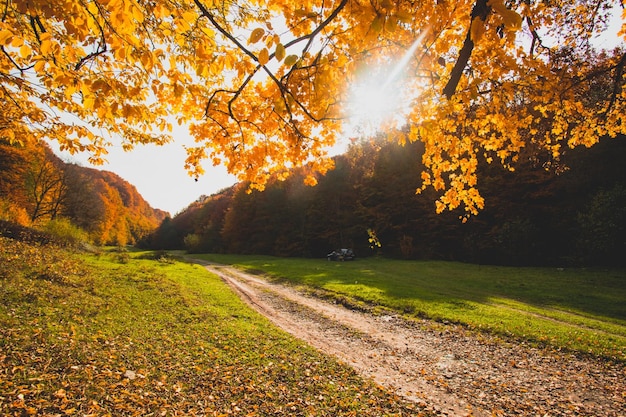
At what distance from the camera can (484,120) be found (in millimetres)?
4785

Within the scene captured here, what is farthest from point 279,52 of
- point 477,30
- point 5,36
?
point 5,36

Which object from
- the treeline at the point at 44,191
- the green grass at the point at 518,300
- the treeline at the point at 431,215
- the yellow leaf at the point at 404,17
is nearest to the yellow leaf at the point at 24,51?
the yellow leaf at the point at 404,17

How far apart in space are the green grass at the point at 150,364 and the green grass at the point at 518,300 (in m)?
4.99

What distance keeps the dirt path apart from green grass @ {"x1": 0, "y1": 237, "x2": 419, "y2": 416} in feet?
2.28

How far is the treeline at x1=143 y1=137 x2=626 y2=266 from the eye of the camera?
20.8 m

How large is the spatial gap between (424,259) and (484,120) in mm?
25197

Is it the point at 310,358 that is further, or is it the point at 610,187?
the point at 610,187

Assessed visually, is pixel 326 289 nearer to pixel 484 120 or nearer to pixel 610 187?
pixel 484 120

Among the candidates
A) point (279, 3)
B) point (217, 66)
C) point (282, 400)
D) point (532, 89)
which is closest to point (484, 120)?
point (532, 89)

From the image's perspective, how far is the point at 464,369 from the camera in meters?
6.08

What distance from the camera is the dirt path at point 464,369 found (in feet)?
15.7

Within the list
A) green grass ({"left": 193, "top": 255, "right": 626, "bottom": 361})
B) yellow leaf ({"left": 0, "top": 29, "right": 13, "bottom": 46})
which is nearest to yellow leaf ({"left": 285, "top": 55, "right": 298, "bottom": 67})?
yellow leaf ({"left": 0, "top": 29, "right": 13, "bottom": 46})

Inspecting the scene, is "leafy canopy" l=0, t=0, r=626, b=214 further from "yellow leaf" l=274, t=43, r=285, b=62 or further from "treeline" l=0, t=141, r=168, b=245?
"treeline" l=0, t=141, r=168, b=245

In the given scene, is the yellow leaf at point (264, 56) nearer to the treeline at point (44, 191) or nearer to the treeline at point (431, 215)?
the treeline at point (431, 215)
